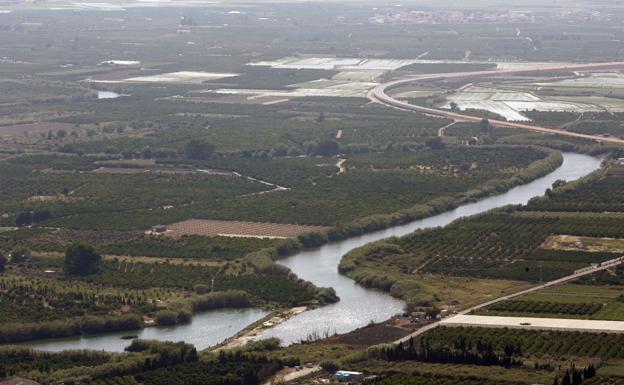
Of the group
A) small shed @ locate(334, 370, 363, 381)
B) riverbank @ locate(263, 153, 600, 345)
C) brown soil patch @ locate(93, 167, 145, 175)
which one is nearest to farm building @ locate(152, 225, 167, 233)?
riverbank @ locate(263, 153, 600, 345)

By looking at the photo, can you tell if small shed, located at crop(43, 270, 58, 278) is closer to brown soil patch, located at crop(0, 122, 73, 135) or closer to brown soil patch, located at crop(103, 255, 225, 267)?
brown soil patch, located at crop(103, 255, 225, 267)

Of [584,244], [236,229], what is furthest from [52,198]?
[584,244]

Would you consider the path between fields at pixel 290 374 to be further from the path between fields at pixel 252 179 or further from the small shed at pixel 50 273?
the path between fields at pixel 252 179

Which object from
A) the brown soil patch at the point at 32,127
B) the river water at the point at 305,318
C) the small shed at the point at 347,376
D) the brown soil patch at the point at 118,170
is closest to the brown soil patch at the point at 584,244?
the river water at the point at 305,318

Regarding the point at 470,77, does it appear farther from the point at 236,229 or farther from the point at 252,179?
the point at 236,229

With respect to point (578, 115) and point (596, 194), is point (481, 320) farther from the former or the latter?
point (578, 115)

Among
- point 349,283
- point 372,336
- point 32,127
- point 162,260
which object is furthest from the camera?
point 32,127

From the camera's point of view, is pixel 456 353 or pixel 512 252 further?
pixel 512 252

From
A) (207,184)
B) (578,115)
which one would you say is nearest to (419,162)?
(207,184)
